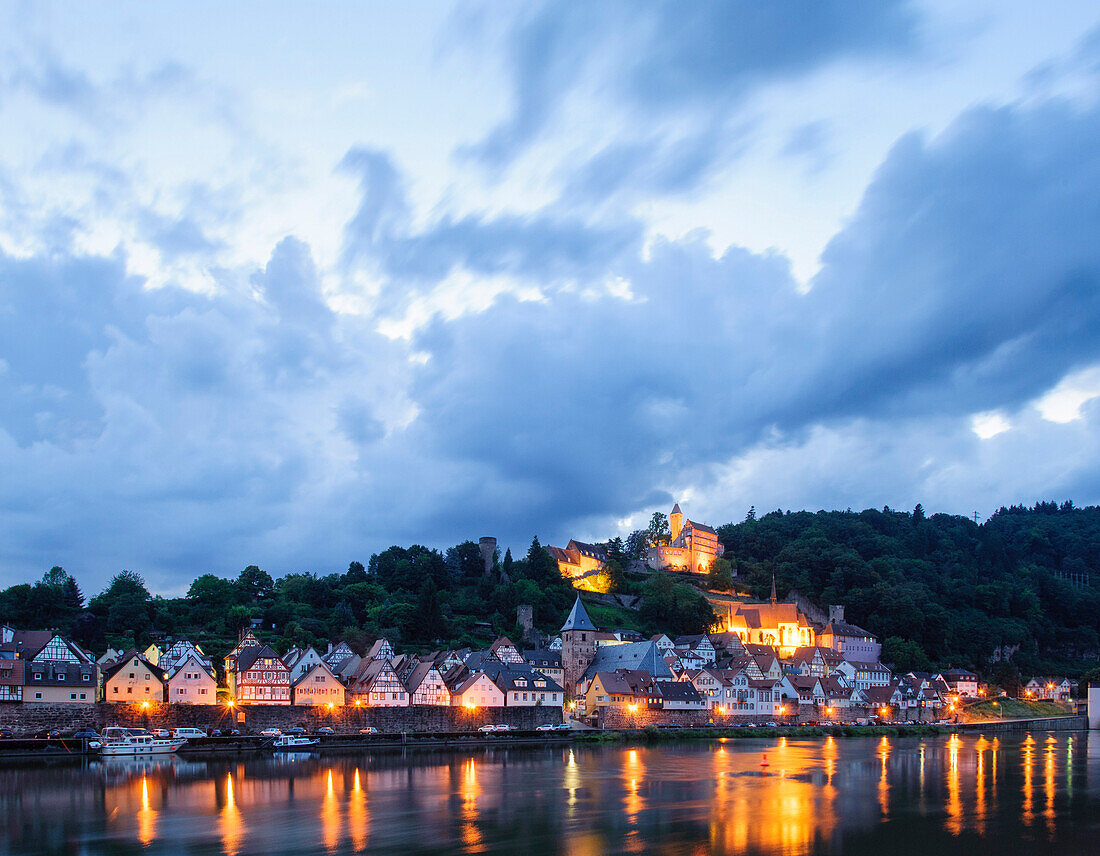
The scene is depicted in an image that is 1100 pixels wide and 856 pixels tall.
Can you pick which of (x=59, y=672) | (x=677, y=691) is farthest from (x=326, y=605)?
(x=59, y=672)

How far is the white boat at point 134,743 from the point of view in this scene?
4200 centimetres

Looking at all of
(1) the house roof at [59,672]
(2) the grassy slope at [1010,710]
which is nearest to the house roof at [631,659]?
(2) the grassy slope at [1010,710]

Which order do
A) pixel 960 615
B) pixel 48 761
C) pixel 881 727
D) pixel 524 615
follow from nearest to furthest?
pixel 48 761
pixel 881 727
pixel 524 615
pixel 960 615

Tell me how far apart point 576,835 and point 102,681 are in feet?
114

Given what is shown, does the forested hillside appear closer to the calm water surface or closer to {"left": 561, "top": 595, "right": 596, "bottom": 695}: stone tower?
{"left": 561, "top": 595, "right": 596, "bottom": 695}: stone tower

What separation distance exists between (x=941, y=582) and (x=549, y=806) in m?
95.5

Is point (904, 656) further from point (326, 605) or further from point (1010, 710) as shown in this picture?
point (326, 605)

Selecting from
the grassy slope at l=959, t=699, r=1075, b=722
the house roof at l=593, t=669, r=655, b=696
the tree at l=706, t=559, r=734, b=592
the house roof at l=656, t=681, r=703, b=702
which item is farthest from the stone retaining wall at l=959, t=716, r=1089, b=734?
the tree at l=706, t=559, r=734, b=592

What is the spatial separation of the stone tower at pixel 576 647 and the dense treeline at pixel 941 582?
→ 3655cm

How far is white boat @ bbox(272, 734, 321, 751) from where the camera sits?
149 ft

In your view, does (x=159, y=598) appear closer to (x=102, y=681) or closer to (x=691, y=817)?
(x=102, y=681)

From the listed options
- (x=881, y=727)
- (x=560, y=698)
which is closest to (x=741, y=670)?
(x=881, y=727)

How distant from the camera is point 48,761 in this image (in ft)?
128

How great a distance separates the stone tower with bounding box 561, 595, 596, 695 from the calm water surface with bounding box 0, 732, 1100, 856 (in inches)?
1011
